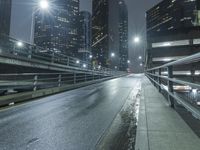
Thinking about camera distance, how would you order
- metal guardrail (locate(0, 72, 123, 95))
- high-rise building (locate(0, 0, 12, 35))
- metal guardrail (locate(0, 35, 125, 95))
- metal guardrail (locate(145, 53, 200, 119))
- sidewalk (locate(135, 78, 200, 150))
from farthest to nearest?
high-rise building (locate(0, 0, 12, 35)) < metal guardrail (locate(0, 35, 125, 95)) < metal guardrail (locate(0, 72, 123, 95)) < metal guardrail (locate(145, 53, 200, 119)) < sidewalk (locate(135, 78, 200, 150))

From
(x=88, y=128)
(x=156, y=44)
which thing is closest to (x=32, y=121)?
(x=88, y=128)

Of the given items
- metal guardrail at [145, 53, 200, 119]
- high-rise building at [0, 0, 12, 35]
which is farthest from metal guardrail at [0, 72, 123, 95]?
high-rise building at [0, 0, 12, 35]

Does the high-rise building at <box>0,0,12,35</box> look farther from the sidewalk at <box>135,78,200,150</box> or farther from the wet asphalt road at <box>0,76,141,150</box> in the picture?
the sidewalk at <box>135,78,200,150</box>

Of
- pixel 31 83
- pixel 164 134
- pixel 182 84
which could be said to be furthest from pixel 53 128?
pixel 31 83

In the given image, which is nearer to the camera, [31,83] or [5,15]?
[31,83]

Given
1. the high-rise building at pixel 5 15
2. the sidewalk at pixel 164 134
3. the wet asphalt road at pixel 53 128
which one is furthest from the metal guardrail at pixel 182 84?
the high-rise building at pixel 5 15

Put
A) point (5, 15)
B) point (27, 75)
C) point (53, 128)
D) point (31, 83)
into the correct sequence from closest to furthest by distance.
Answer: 1. point (53, 128)
2. point (27, 75)
3. point (31, 83)
4. point (5, 15)

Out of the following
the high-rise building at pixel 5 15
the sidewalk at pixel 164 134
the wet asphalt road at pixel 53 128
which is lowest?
the wet asphalt road at pixel 53 128

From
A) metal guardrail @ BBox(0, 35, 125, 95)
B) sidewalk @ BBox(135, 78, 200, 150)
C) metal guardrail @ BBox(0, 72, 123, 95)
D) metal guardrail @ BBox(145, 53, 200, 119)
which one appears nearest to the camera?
sidewalk @ BBox(135, 78, 200, 150)

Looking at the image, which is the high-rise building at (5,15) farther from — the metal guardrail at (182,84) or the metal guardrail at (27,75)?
the metal guardrail at (182,84)

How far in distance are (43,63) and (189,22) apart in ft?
520

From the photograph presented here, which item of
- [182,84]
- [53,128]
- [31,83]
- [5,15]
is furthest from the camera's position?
[5,15]

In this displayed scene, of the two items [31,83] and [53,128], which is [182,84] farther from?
[31,83]

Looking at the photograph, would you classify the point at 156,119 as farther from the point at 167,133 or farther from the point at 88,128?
the point at 88,128
